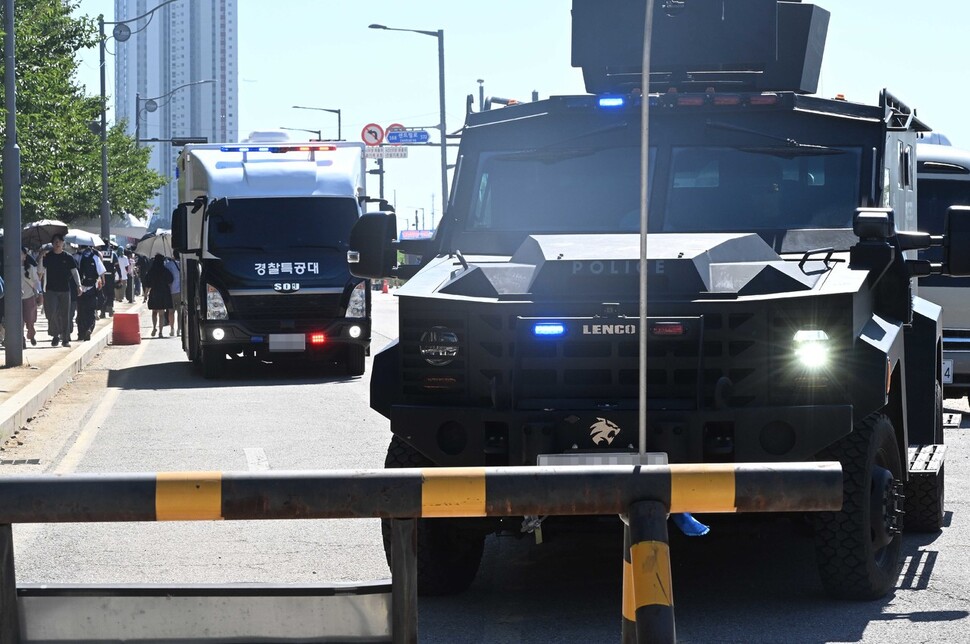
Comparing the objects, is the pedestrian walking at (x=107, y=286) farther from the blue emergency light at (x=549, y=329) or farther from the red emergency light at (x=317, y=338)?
the blue emergency light at (x=549, y=329)

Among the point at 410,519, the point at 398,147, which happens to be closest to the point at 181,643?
the point at 410,519

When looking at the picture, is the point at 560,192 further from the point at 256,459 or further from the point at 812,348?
the point at 256,459

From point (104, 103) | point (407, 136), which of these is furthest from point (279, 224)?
point (407, 136)

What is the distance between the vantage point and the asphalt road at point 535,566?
22.1ft

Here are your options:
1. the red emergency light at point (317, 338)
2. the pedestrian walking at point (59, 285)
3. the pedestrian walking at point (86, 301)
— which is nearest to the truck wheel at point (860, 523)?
the red emergency light at point (317, 338)

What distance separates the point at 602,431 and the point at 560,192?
1.91 m

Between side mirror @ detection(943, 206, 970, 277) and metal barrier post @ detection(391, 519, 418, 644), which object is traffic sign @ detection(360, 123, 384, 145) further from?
metal barrier post @ detection(391, 519, 418, 644)

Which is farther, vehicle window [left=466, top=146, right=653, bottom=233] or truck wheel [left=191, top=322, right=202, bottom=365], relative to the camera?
truck wheel [left=191, top=322, right=202, bottom=365]

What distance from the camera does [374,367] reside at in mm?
7270

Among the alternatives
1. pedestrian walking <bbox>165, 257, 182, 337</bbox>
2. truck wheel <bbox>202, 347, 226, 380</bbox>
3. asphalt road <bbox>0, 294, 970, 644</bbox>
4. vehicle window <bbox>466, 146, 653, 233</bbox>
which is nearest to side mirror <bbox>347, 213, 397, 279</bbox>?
vehicle window <bbox>466, 146, 653, 233</bbox>

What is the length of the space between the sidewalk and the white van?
8680 mm

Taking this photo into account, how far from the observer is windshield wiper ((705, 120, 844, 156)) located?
810cm

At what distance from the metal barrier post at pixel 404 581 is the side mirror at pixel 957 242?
150 inches

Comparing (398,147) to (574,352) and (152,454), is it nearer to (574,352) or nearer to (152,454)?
(152,454)
